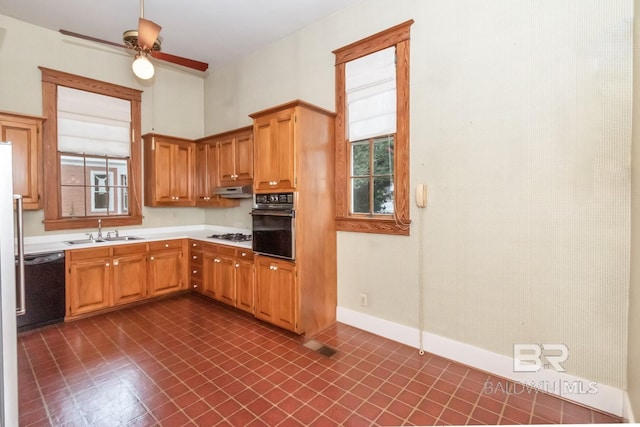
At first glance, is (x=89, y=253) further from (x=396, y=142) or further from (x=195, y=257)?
(x=396, y=142)

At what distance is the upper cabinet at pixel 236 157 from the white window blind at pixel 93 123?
1403mm

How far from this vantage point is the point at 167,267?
169 inches

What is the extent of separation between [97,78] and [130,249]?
8.10 feet

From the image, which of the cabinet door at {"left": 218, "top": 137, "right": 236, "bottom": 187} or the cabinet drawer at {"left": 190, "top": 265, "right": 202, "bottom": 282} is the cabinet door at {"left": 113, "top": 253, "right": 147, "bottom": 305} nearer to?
the cabinet drawer at {"left": 190, "top": 265, "right": 202, "bottom": 282}

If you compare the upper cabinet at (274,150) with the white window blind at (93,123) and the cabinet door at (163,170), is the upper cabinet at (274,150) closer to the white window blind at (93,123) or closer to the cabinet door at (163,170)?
the cabinet door at (163,170)

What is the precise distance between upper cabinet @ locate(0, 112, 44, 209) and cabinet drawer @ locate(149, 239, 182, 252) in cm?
Result: 129

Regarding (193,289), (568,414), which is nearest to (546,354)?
(568,414)

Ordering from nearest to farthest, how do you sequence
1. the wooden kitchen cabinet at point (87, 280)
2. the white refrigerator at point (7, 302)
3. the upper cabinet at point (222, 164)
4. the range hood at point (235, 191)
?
1. the white refrigerator at point (7, 302)
2. the wooden kitchen cabinet at point (87, 280)
3. the range hood at point (235, 191)
4. the upper cabinet at point (222, 164)

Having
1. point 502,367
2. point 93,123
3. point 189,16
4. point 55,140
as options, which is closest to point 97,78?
point 93,123

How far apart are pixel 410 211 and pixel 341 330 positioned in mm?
Answer: 1490

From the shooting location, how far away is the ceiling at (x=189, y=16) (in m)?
3.26

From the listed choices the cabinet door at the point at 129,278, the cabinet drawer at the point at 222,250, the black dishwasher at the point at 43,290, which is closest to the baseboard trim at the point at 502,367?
the cabinet drawer at the point at 222,250

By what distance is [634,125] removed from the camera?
72.4 inches

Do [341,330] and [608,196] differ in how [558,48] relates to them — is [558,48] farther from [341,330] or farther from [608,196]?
[341,330]
